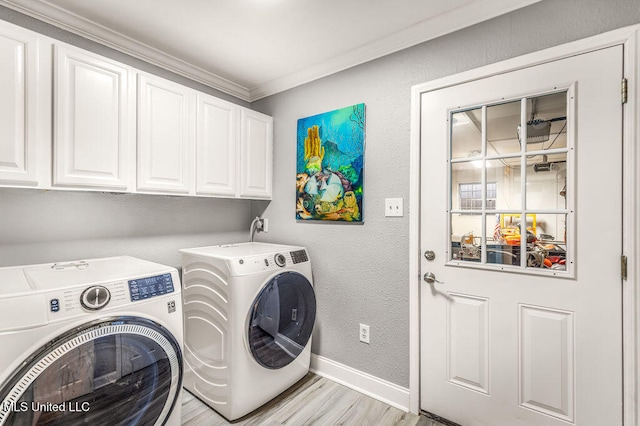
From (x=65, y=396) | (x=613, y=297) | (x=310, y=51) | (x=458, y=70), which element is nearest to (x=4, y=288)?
(x=65, y=396)

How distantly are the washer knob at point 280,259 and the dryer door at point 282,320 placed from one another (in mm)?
68

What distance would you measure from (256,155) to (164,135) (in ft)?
2.40

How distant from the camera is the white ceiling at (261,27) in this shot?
1.67 meters

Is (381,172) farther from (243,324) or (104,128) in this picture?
(104,128)

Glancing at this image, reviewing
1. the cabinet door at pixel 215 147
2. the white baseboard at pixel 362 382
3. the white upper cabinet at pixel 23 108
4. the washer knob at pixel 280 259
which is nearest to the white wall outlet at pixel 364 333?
the white baseboard at pixel 362 382

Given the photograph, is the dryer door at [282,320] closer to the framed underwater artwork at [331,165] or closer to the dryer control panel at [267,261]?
the dryer control panel at [267,261]

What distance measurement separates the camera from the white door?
1.40 meters

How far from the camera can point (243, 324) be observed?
1.79 meters

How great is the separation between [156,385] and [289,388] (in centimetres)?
101

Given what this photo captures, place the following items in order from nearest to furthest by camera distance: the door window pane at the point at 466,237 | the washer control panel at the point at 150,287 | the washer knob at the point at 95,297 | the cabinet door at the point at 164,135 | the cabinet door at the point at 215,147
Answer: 1. the washer knob at the point at 95,297
2. the washer control panel at the point at 150,287
3. the door window pane at the point at 466,237
4. the cabinet door at the point at 164,135
5. the cabinet door at the point at 215,147

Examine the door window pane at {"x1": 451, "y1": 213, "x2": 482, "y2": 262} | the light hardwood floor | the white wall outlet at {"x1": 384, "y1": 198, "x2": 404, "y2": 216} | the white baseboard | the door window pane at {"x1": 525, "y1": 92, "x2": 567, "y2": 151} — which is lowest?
the light hardwood floor

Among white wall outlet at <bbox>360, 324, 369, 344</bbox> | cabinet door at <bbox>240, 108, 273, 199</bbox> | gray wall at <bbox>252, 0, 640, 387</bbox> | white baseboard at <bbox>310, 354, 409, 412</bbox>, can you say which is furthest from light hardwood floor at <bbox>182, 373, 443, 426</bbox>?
cabinet door at <bbox>240, 108, 273, 199</bbox>

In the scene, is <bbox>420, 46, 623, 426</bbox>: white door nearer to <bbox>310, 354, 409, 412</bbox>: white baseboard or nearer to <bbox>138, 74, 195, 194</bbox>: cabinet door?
<bbox>310, 354, 409, 412</bbox>: white baseboard

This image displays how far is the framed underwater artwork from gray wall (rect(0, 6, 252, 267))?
0.76 meters
